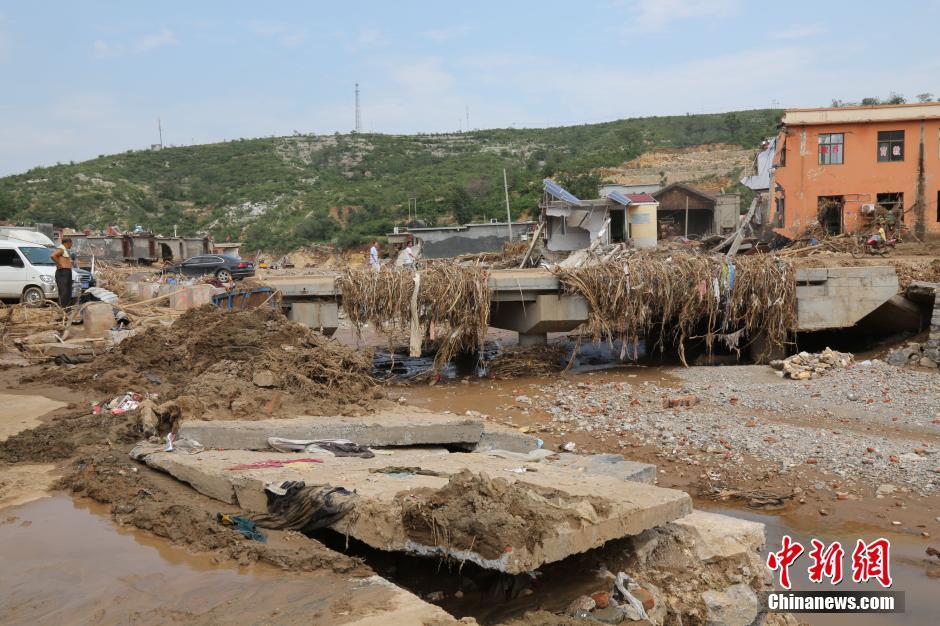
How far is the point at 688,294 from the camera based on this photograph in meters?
14.4

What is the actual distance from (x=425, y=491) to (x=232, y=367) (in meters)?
4.40

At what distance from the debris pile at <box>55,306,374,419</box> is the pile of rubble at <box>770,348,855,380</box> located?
26.3 ft

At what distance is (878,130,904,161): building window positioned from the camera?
81.3 ft

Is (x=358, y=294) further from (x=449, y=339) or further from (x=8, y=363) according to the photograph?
(x=8, y=363)

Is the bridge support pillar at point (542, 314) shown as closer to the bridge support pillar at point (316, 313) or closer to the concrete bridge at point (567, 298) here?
the concrete bridge at point (567, 298)

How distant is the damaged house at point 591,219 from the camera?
2369cm

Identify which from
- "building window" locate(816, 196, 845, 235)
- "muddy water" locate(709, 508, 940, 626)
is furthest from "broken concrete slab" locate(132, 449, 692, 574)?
"building window" locate(816, 196, 845, 235)

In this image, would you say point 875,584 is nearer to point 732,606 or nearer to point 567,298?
point 732,606

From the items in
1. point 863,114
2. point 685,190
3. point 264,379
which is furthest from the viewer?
point 685,190

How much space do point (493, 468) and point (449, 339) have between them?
8.40 m

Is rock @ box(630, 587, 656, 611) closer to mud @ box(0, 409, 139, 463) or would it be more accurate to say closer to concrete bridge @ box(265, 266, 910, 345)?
mud @ box(0, 409, 139, 463)

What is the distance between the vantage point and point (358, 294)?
14.4 metres

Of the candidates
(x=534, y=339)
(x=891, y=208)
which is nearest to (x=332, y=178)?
(x=891, y=208)

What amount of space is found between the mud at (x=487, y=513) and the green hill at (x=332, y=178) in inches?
1435
